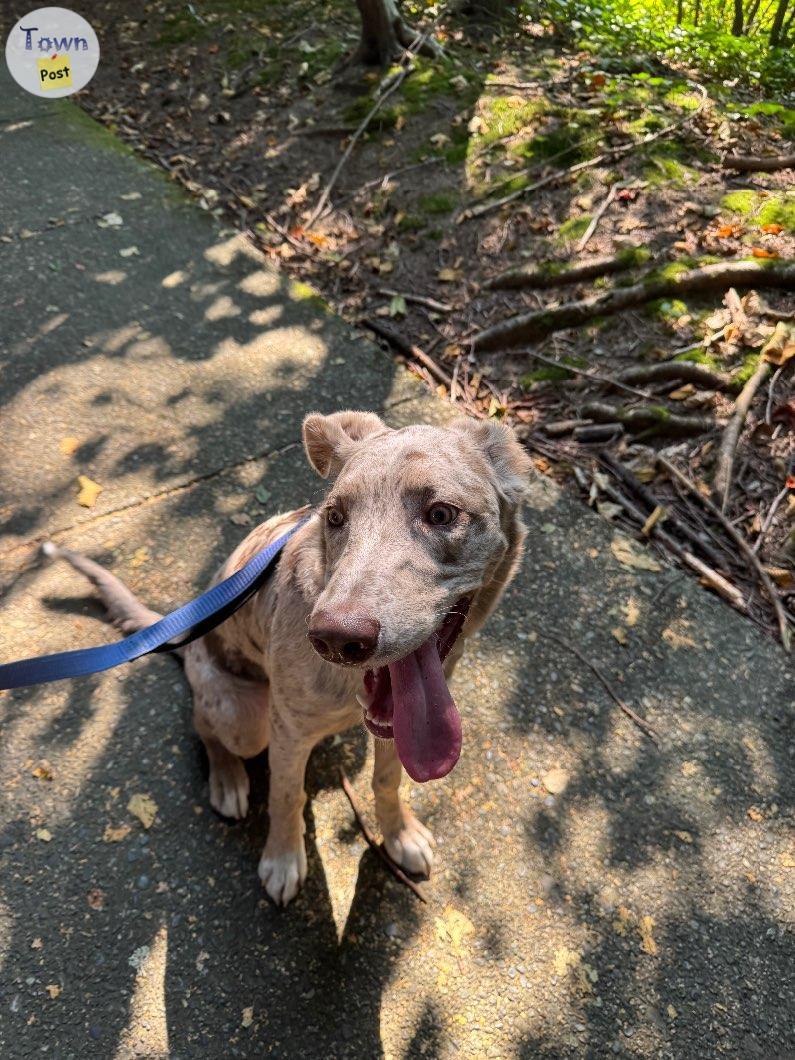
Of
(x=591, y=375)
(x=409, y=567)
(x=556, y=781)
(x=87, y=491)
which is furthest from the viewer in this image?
(x=591, y=375)

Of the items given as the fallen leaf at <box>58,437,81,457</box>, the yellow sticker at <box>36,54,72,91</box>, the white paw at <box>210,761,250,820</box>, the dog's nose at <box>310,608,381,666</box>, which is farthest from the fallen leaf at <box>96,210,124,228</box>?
the dog's nose at <box>310,608,381,666</box>

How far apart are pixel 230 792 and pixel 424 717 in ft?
4.63

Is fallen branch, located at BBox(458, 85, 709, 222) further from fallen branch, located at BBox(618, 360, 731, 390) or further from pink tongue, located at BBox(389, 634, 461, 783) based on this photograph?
pink tongue, located at BBox(389, 634, 461, 783)

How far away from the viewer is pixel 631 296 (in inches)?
223

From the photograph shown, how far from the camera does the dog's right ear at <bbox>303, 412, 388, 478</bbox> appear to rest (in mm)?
2766

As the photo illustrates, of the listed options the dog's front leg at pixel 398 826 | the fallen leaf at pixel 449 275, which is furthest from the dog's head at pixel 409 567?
the fallen leaf at pixel 449 275

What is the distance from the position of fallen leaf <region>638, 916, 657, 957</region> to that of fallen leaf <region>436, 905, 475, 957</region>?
66cm

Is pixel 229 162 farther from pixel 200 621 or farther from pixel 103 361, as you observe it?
pixel 200 621

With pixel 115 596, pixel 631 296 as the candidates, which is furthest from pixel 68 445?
pixel 631 296

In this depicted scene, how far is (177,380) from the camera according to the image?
220 inches

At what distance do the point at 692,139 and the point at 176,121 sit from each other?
17.8 ft

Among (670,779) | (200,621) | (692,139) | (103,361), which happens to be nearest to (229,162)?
(103,361)

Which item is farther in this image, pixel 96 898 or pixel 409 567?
pixel 96 898

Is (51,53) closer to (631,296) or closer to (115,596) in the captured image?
(631,296)
